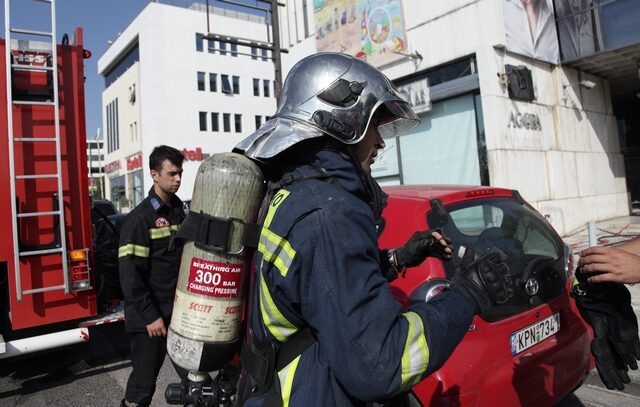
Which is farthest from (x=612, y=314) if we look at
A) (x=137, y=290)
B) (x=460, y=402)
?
(x=137, y=290)

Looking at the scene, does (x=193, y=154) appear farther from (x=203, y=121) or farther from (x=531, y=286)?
(x=531, y=286)

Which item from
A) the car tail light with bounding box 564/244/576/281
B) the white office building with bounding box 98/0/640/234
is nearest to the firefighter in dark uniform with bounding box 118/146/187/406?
the car tail light with bounding box 564/244/576/281

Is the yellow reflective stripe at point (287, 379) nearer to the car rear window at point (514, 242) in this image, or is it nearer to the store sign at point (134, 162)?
the car rear window at point (514, 242)

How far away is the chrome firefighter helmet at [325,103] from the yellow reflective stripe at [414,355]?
63 cm

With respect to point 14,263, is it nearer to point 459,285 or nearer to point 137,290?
point 137,290

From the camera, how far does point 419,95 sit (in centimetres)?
1201

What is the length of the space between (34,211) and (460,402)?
3772 millimetres

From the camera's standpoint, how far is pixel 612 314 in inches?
73.4

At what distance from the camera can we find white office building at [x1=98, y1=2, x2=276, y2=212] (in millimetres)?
37156

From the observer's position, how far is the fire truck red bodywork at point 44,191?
12.6ft

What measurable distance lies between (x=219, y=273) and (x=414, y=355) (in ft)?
2.49

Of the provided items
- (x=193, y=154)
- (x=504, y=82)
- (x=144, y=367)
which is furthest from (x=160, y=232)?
(x=193, y=154)

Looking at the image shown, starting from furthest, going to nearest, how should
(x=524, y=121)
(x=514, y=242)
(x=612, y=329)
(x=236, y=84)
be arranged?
(x=236, y=84) < (x=524, y=121) < (x=514, y=242) < (x=612, y=329)

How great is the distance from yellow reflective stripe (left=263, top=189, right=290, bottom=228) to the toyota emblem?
1.83 metres
